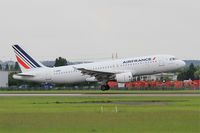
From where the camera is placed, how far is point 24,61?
3541 inches

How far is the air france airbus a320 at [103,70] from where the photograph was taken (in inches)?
3152

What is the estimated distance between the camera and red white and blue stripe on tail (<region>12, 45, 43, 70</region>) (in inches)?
3511

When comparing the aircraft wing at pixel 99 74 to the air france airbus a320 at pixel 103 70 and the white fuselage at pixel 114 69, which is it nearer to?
the air france airbus a320 at pixel 103 70

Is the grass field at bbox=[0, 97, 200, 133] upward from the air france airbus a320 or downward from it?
downward

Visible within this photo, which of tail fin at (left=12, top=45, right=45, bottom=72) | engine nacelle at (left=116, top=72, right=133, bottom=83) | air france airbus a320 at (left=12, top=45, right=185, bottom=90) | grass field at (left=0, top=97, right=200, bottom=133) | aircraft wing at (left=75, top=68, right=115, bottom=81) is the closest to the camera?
grass field at (left=0, top=97, right=200, bottom=133)

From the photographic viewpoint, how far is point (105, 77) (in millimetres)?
82250

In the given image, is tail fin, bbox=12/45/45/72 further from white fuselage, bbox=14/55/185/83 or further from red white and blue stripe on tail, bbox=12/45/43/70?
white fuselage, bbox=14/55/185/83

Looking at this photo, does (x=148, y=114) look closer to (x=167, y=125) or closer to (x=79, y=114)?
(x=79, y=114)

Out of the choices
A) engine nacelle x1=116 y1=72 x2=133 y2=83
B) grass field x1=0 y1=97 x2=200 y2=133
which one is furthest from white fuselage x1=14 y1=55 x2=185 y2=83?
grass field x1=0 y1=97 x2=200 y2=133

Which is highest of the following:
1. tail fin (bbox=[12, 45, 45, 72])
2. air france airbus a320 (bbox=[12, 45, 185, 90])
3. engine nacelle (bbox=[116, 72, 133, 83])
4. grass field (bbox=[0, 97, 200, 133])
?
tail fin (bbox=[12, 45, 45, 72])

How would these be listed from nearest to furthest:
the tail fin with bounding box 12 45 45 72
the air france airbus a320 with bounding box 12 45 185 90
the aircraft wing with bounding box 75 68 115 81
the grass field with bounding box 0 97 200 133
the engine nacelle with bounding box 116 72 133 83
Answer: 1. the grass field with bounding box 0 97 200 133
2. the engine nacelle with bounding box 116 72 133 83
3. the air france airbus a320 with bounding box 12 45 185 90
4. the aircraft wing with bounding box 75 68 115 81
5. the tail fin with bounding box 12 45 45 72

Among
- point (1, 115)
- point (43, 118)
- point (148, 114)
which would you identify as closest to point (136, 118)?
point (148, 114)

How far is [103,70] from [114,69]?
1.57 metres

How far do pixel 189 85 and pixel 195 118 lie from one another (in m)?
76.7
